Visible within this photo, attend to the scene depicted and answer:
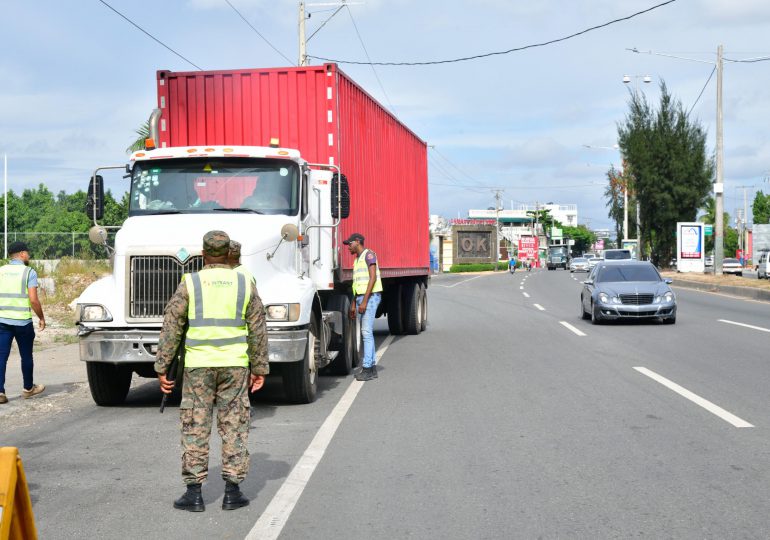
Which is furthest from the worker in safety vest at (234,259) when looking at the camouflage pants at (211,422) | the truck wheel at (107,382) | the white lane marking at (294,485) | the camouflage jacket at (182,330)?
the truck wheel at (107,382)

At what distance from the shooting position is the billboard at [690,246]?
4831 cm

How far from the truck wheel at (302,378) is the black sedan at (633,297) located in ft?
35.3

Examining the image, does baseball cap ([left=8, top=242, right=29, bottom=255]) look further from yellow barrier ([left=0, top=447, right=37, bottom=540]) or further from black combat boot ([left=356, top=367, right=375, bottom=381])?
yellow barrier ([left=0, top=447, right=37, bottom=540])

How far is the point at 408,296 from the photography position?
62.2 ft

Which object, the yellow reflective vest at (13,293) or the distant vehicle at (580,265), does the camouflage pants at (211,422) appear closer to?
the yellow reflective vest at (13,293)

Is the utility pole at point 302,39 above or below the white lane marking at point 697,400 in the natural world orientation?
above

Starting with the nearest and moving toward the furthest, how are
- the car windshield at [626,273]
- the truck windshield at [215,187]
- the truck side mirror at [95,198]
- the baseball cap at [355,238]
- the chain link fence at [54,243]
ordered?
the truck windshield at [215,187] → the truck side mirror at [95,198] → the baseball cap at [355,238] → the car windshield at [626,273] → the chain link fence at [54,243]

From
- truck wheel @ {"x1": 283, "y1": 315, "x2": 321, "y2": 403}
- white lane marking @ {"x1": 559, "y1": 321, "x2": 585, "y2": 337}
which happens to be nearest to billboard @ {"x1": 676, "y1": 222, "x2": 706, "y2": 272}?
white lane marking @ {"x1": 559, "y1": 321, "x2": 585, "y2": 337}

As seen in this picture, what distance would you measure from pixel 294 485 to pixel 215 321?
4.22 ft

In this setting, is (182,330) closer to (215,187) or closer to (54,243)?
(215,187)

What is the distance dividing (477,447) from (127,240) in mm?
4302

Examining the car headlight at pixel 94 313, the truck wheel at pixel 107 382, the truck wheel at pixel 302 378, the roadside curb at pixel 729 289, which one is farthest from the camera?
the roadside curb at pixel 729 289

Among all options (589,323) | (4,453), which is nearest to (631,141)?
(589,323)

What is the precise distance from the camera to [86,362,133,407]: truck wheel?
32.2ft
